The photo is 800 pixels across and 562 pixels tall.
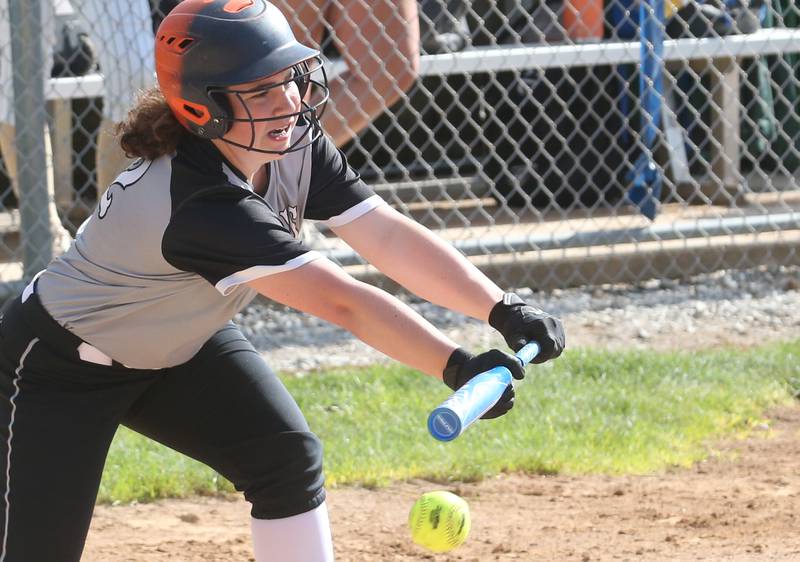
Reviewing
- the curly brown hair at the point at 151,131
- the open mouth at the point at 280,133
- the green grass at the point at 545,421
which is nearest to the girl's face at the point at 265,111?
the open mouth at the point at 280,133

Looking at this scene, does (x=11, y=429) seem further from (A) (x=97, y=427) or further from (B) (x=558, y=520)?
(B) (x=558, y=520)

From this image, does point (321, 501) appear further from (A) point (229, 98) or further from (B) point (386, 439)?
(B) point (386, 439)

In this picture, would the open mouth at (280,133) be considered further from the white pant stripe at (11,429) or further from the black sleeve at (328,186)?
the white pant stripe at (11,429)

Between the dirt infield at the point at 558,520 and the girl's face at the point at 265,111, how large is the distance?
1391mm

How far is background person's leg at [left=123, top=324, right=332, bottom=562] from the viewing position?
2734 millimetres

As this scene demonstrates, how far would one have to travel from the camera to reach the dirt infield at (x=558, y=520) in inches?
140

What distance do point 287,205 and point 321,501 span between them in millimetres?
635

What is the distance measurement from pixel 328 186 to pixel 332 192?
0.05 feet

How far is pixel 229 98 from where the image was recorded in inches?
102

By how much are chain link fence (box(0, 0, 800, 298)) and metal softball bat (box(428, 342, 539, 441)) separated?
117 inches

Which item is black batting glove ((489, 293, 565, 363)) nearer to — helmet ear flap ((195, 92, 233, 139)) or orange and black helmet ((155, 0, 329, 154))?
orange and black helmet ((155, 0, 329, 154))

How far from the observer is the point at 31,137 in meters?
5.11

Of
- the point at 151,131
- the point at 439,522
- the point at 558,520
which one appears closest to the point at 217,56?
the point at 151,131

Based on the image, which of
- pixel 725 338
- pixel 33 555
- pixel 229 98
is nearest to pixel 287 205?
pixel 229 98
